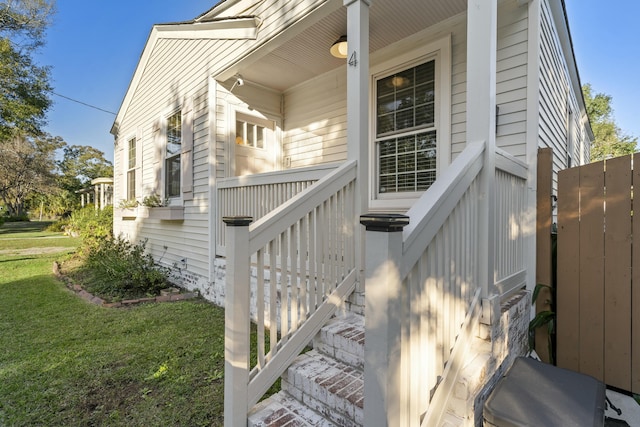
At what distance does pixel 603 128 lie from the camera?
20.6 m

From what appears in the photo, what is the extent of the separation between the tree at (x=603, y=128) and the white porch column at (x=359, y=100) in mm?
24656

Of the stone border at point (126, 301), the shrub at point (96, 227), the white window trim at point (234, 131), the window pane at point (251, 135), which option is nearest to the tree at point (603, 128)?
the white window trim at point (234, 131)

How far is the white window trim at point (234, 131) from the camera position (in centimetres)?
470

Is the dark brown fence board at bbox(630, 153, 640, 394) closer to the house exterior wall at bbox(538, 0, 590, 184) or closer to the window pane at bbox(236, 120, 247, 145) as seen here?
the house exterior wall at bbox(538, 0, 590, 184)


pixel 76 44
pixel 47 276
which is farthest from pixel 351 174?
pixel 76 44

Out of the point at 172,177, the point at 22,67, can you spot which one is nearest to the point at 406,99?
the point at 172,177

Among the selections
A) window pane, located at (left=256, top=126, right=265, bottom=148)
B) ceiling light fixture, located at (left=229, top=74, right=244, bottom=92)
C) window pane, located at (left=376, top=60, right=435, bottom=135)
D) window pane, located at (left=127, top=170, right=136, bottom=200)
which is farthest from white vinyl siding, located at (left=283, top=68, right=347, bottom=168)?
window pane, located at (left=127, top=170, right=136, bottom=200)

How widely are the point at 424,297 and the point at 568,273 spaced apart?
6.77 feet

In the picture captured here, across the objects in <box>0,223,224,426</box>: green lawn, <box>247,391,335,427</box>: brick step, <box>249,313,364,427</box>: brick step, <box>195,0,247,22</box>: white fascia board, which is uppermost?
<box>195,0,247,22</box>: white fascia board

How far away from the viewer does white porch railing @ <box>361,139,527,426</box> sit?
1.09 m

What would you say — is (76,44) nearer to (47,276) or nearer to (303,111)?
(47,276)

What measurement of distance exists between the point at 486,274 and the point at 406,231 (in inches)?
42.1

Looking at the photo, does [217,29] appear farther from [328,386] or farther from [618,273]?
[618,273]

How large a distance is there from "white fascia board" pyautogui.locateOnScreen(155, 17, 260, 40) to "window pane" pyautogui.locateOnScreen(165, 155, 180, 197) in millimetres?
2136
